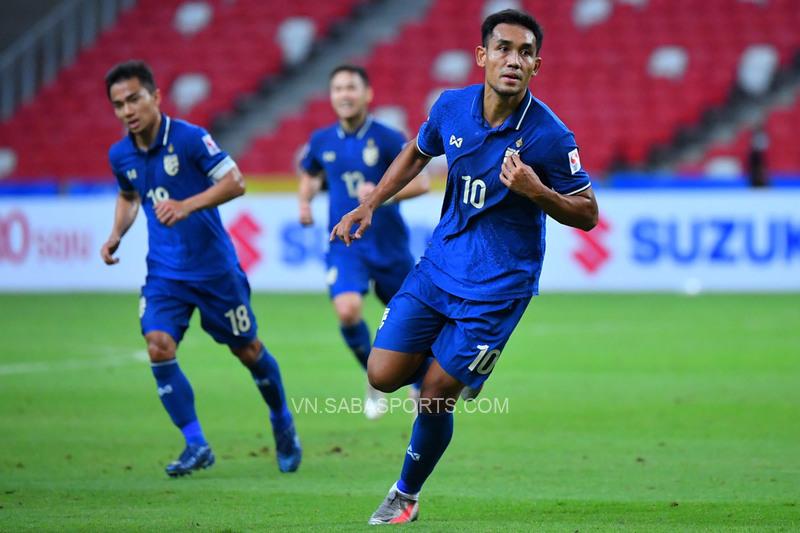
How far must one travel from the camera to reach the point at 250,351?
314 inches

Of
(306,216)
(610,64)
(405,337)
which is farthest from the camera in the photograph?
(610,64)

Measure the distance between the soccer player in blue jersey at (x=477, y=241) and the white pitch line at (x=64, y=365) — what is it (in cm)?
686

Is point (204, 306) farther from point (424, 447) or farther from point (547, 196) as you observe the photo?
point (547, 196)

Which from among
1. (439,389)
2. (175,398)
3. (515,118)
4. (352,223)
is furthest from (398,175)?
(175,398)

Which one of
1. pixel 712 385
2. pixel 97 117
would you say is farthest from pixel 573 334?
pixel 97 117

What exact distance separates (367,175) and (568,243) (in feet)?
31.2

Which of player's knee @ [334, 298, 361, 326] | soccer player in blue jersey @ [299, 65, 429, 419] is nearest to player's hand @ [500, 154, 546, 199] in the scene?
soccer player in blue jersey @ [299, 65, 429, 419]

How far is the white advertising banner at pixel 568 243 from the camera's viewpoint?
18.8 m

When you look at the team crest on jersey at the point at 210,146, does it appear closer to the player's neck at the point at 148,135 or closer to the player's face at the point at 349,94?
the player's neck at the point at 148,135

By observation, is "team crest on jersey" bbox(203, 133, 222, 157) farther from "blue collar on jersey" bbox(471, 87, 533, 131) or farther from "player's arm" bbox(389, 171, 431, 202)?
"blue collar on jersey" bbox(471, 87, 533, 131)

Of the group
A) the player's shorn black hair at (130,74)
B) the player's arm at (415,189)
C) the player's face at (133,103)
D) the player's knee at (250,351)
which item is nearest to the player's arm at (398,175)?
the player's knee at (250,351)

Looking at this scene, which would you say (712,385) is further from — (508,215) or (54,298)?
(54,298)

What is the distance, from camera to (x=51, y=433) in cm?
905

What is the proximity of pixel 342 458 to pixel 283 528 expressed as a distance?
2.29 meters
